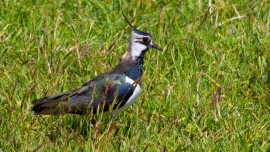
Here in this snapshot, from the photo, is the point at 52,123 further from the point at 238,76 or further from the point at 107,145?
the point at 238,76

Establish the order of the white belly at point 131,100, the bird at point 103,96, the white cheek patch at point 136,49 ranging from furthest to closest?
the white cheek patch at point 136,49
the white belly at point 131,100
the bird at point 103,96

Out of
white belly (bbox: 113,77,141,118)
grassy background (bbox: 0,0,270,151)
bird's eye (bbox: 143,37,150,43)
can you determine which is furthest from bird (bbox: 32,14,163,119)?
bird's eye (bbox: 143,37,150,43)

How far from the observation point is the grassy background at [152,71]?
6.84 metres

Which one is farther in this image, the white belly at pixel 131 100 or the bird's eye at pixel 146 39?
the bird's eye at pixel 146 39

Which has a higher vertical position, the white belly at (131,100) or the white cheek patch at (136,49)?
the white cheek patch at (136,49)

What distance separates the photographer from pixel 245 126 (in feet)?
23.7

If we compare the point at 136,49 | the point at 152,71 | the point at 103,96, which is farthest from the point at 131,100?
the point at 152,71

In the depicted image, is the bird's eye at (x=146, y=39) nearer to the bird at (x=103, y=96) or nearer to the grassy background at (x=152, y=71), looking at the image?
the bird at (x=103, y=96)

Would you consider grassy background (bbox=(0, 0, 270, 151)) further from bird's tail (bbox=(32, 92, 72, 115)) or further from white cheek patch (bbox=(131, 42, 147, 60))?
white cheek patch (bbox=(131, 42, 147, 60))

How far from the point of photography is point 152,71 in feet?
27.4

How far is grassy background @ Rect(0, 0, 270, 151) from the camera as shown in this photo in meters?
6.84

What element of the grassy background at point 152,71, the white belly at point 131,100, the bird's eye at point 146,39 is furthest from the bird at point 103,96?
the bird's eye at point 146,39

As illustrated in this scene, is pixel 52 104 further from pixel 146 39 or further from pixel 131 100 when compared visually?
pixel 146 39

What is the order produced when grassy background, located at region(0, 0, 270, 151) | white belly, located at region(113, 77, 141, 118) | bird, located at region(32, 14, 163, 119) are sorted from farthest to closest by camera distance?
white belly, located at region(113, 77, 141, 118)
bird, located at region(32, 14, 163, 119)
grassy background, located at region(0, 0, 270, 151)
